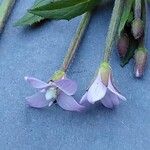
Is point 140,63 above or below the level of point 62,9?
below

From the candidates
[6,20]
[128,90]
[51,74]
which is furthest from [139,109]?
[6,20]

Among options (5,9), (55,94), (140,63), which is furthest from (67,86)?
(5,9)

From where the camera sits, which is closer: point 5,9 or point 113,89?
point 113,89

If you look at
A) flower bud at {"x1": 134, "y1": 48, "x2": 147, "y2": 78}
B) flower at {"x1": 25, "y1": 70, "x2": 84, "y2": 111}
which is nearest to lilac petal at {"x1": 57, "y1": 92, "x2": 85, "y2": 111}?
flower at {"x1": 25, "y1": 70, "x2": 84, "y2": 111}

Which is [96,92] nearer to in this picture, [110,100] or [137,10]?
[110,100]

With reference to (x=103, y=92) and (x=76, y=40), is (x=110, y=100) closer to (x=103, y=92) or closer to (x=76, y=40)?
(x=103, y=92)

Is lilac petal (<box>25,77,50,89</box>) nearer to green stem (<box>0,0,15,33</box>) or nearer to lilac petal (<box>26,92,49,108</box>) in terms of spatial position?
lilac petal (<box>26,92,49,108</box>)

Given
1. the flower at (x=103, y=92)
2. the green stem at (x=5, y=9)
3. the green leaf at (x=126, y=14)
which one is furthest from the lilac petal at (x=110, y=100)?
the green stem at (x=5, y=9)

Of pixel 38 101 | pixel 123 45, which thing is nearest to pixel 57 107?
pixel 38 101
